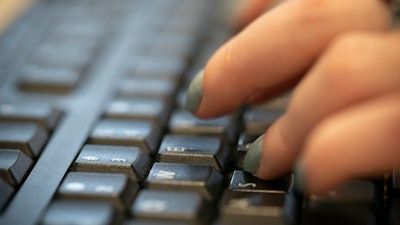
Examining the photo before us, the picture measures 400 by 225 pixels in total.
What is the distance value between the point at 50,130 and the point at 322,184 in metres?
0.27

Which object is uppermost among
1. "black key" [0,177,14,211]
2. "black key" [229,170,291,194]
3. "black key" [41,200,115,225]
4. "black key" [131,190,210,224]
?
"black key" [229,170,291,194]

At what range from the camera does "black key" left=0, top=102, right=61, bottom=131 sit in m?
0.59

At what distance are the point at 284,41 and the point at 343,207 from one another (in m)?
0.13

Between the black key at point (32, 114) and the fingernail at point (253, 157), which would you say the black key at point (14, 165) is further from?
the fingernail at point (253, 157)

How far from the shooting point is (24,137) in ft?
1.82

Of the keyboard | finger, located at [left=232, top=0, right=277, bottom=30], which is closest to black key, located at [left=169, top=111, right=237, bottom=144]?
the keyboard

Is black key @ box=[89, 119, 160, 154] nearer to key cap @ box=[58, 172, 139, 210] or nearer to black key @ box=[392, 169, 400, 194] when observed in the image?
key cap @ box=[58, 172, 139, 210]

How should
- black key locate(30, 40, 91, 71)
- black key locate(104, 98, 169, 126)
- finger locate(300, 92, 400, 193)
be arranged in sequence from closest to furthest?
finger locate(300, 92, 400, 193) → black key locate(104, 98, 169, 126) → black key locate(30, 40, 91, 71)

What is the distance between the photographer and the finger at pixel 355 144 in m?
0.40

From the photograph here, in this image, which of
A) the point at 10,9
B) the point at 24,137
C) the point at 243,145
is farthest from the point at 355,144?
the point at 10,9

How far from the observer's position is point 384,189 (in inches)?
19.1

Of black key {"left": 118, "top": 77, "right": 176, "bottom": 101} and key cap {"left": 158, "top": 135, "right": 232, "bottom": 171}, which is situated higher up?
black key {"left": 118, "top": 77, "right": 176, "bottom": 101}

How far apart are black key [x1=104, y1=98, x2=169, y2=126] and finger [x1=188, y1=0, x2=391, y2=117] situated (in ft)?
0.24

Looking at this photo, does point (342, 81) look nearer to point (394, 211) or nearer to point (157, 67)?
point (394, 211)
